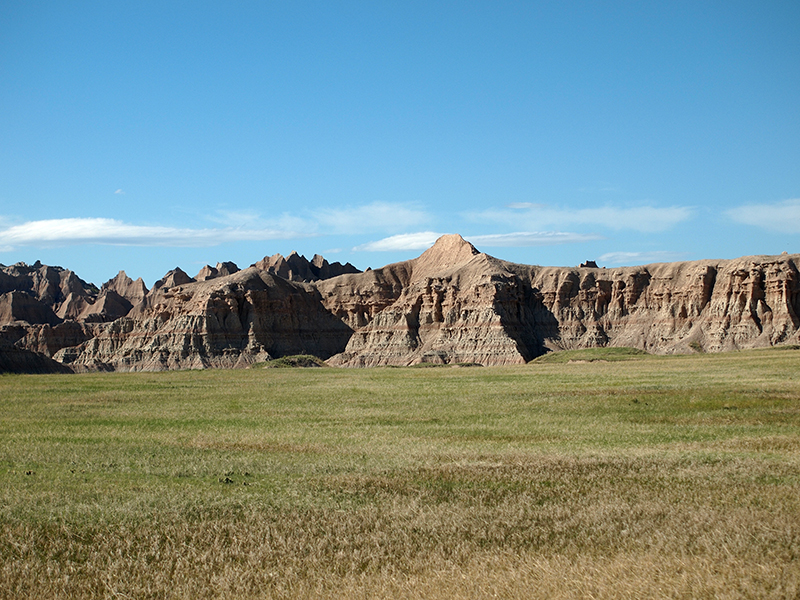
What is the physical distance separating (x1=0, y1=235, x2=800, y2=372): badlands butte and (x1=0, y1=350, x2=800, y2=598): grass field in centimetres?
11232

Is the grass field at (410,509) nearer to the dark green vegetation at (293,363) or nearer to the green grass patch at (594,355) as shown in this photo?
the green grass patch at (594,355)

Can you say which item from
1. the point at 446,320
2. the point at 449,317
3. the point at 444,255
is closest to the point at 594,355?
the point at 449,317

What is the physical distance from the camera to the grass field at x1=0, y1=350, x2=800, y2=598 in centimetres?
1073

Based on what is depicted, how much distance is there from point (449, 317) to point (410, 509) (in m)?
145

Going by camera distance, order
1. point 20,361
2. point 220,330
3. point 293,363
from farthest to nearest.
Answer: point 220,330 → point 293,363 → point 20,361

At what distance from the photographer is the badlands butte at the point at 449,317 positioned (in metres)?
139

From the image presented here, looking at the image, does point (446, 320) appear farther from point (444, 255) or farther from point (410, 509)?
point (410, 509)

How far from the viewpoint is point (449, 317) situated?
522ft

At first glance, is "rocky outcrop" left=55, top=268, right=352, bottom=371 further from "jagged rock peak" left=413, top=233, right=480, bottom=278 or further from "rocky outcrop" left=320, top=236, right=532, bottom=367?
"jagged rock peak" left=413, top=233, right=480, bottom=278

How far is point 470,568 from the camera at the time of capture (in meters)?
11.1

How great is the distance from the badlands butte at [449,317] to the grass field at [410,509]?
112 metres

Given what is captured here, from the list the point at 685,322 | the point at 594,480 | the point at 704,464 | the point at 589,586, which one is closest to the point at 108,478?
the point at 594,480

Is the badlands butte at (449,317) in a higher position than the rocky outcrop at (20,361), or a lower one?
higher

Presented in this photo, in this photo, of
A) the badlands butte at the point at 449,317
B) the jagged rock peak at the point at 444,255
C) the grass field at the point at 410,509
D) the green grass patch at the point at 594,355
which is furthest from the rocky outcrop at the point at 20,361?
the jagged rock peak at the point at 444,255
